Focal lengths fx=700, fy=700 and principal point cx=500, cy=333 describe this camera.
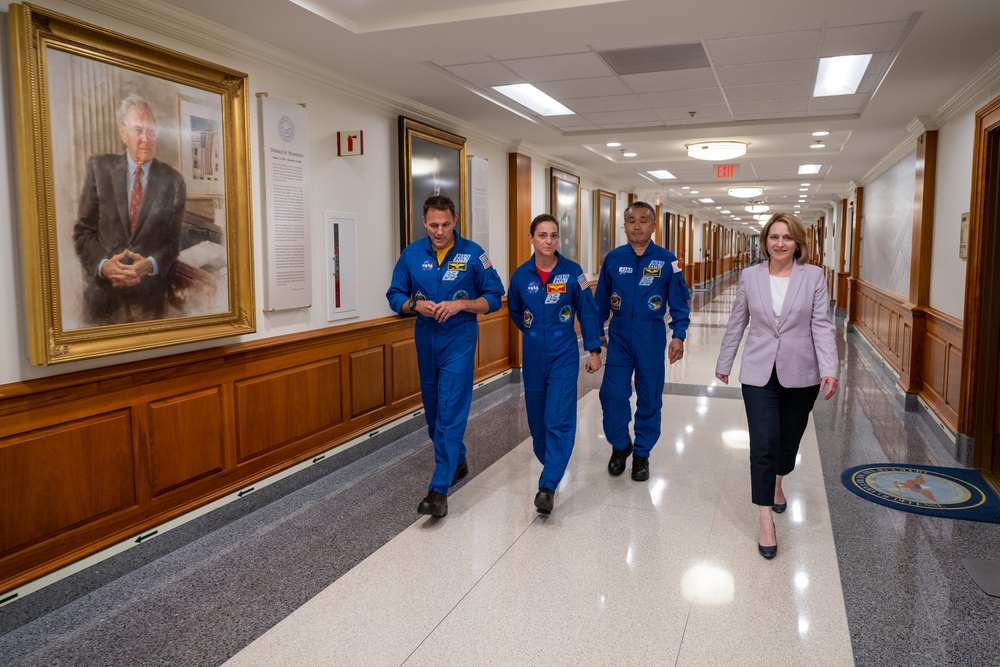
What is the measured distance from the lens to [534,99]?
6.02 m

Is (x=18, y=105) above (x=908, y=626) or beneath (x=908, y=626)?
above

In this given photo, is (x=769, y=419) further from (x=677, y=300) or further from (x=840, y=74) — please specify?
(x=840, y=74)

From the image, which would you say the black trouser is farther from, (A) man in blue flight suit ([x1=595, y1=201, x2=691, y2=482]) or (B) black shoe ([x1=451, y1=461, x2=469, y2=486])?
(B) black shoe ([x1=451, y1=461, x2=469, y2=486])

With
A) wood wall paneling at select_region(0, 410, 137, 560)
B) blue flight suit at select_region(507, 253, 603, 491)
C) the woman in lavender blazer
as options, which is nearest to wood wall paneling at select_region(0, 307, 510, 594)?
wood wall paneling at select_region(0, 410, 137, 560)

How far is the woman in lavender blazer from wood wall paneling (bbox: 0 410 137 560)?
2913 millimetres

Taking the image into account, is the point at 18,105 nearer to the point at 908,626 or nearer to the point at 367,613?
the point at 367,613

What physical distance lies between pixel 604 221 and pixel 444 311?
8881 mm

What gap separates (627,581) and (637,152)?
717 cm

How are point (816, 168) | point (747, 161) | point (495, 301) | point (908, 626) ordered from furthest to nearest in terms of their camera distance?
point (816, 168) < point (747, 161) < point (495, 301) < point (908, 626)

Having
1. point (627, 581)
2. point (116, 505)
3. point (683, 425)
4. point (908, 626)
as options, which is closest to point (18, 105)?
point (116, 505)

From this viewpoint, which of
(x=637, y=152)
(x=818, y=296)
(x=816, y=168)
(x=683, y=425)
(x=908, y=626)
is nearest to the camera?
(x=908, y=626)

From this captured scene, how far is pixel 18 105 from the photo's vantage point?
2787 mm

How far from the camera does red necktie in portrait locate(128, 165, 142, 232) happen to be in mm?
3324

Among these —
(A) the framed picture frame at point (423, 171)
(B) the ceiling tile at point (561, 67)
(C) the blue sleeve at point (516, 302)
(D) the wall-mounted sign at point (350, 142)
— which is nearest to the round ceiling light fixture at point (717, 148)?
(A) the framed picture frame at point (423, 171)
